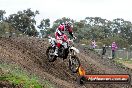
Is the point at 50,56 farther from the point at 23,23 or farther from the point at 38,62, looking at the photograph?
the point at 23,23

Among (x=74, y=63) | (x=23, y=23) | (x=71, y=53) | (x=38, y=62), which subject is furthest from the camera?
(x=23, y=23)

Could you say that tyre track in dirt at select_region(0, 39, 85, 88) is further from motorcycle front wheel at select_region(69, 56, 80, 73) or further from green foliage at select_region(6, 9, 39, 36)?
green foliage at select_region(6, 9, 39, 36)

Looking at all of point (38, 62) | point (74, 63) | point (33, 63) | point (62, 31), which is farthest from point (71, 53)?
point (38, 62)

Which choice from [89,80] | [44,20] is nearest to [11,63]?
[89,80]

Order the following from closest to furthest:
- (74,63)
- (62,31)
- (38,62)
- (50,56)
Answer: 1. (74,63)
2. (62,31)
3. (38,62)
4. (50,56)

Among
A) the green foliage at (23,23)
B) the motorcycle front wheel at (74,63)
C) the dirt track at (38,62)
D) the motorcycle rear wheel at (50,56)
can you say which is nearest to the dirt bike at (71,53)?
the motorcycle front wheel at (74,63)

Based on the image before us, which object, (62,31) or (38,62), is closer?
(62,31)

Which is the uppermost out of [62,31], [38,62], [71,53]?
[62,31]

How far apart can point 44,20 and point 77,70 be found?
63.7m

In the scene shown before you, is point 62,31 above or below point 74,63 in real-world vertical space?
above

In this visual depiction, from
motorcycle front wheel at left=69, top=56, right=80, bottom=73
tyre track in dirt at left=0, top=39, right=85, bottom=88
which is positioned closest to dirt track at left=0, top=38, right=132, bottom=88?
tyre track in dirt at left=0, top=39, right=85, bottom=88

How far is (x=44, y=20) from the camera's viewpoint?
8225cm

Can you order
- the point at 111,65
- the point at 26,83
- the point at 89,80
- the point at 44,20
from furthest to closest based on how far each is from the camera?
the point at 44,20 → the point at 111,65 → the point at 89,80 → the point at 26,83

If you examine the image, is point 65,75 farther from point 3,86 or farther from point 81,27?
point 81,27
